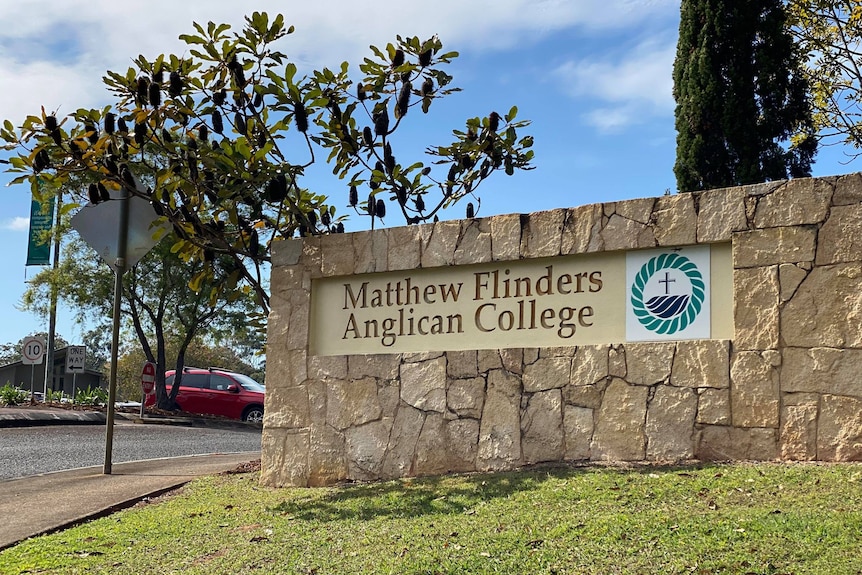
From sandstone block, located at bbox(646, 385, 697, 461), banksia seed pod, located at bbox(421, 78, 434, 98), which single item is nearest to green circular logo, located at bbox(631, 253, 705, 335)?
sandstone block, located at bbox(646, 385, 697, 461)

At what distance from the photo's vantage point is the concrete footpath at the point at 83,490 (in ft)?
24.8

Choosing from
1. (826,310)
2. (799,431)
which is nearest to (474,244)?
(826,310)

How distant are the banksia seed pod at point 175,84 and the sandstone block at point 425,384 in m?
3.77

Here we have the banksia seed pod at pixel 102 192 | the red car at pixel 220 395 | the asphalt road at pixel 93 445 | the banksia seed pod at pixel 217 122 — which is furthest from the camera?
the red car at pixel 220 395

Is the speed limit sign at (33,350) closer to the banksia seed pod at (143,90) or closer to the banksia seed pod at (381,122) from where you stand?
the banksia seed pod at (143,90)

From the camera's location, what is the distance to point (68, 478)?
9961mm

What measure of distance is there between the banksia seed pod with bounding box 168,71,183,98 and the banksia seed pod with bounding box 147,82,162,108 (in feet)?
0.47

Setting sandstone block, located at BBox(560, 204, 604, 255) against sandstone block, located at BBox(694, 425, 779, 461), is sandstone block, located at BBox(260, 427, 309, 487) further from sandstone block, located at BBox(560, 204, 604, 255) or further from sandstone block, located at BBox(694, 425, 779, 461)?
sandstone block, located at BBox(694, 425, 779, 461)

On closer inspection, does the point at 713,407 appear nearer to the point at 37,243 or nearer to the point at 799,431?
the point at 799,431

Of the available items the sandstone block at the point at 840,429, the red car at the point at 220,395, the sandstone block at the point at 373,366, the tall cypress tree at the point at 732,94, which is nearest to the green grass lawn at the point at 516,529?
the sandstone block at the point at 840,429

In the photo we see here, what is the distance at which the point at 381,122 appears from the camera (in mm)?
10219

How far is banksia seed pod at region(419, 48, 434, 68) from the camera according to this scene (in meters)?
9.91

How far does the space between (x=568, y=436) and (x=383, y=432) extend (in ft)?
5.75

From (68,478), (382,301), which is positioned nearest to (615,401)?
(382,301)
